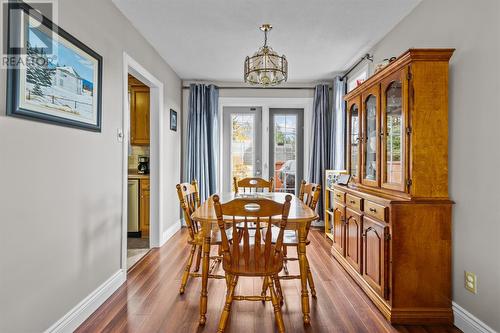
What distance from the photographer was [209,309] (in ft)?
7.82

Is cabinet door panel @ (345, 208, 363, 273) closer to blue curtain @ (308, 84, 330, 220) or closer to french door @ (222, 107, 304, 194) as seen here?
blue curtain @ (308, 84, 330, 220)

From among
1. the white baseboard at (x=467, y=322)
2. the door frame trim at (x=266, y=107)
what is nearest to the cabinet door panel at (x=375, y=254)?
the white baseboard at (x=467, y=322)

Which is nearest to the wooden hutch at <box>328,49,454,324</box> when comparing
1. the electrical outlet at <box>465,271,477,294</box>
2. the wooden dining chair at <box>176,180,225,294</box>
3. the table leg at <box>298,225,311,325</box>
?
the electrical outlet at <box>465,271,477,294</box>

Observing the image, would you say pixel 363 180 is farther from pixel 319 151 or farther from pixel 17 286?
pixel 17 286

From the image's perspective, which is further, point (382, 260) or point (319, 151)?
point (319, 151)

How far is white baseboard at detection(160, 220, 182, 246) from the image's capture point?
420 cm

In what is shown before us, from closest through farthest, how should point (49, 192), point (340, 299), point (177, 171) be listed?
point (49, 192) → point (340, 299) → point (177, 171)

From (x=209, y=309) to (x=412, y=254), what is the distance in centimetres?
156

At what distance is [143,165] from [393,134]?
359 centimetres

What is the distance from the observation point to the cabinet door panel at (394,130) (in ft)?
7.55

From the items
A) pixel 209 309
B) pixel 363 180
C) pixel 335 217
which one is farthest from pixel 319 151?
pixel 209 309

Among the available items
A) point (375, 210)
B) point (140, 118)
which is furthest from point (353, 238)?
point (140, 118)

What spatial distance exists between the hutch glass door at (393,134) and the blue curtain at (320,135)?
250 centimetres

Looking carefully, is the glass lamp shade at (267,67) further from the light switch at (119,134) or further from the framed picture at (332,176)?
the framed picture at (332,176)
